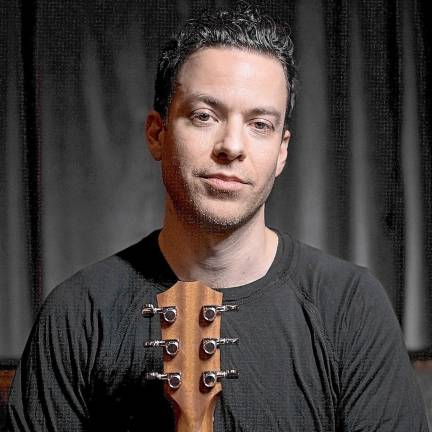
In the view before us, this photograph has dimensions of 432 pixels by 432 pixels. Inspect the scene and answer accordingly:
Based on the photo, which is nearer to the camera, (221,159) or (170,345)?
(170,345)

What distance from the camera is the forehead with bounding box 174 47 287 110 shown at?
3.51 ft

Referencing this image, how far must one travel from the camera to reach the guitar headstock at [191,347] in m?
0.94

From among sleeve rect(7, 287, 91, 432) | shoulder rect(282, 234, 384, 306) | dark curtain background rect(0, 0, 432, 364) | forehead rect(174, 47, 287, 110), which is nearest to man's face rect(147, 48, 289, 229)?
forehead rect(174, 47, 287, 110)

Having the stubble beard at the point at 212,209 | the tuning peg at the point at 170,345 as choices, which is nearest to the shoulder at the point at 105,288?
the stubble beard at the point at 212,209

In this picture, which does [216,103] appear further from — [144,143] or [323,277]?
[144,143]

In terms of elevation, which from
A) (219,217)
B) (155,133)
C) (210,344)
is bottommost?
(210,344)

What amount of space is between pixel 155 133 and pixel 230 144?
6.5 inches

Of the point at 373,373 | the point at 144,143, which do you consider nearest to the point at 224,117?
the point at 373,373

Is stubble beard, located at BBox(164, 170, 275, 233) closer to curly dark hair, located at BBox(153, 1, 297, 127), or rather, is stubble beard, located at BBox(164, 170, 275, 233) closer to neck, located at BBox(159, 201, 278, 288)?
neck, located at BBox(159, 201, 278, 288)

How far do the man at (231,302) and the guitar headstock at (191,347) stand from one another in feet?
0.49

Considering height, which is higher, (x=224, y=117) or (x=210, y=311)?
(x=224, y=117)

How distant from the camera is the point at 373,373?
3.66 feet

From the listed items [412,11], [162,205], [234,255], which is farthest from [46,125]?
[412,11]

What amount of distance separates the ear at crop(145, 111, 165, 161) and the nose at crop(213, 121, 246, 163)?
0.42 ft
